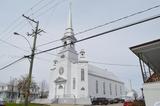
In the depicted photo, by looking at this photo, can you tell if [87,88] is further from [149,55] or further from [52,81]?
[149,55]

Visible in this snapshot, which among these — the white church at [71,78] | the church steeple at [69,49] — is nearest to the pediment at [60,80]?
the white church at [71,78]

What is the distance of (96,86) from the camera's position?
57.7 metres

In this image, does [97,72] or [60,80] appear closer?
[60,80]

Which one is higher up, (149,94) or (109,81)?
(109,81)

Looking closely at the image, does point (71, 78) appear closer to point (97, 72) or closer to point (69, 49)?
point (69, 49)

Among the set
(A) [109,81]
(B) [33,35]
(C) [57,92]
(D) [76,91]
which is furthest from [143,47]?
(A) [109,81]

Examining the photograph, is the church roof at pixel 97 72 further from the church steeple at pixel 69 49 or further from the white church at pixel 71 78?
the church steeple at pixel 69 49

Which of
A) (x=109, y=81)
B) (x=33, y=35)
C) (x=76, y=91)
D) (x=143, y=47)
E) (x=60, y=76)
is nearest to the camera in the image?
(x=143, y=47)

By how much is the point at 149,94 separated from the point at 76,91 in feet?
129

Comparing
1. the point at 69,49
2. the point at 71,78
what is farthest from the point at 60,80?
the point at 69,49

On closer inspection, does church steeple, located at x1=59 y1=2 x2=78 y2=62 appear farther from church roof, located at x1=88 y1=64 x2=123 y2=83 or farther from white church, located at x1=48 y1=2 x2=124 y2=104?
church roof, located at x1=88 y1=64 x2=123 y2=83

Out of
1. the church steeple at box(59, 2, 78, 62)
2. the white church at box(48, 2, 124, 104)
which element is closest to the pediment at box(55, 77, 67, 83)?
the white church at box(48, 2, 124, 104)

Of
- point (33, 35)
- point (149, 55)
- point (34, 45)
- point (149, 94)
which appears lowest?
point (149, 94)

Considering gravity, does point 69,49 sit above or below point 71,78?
above
